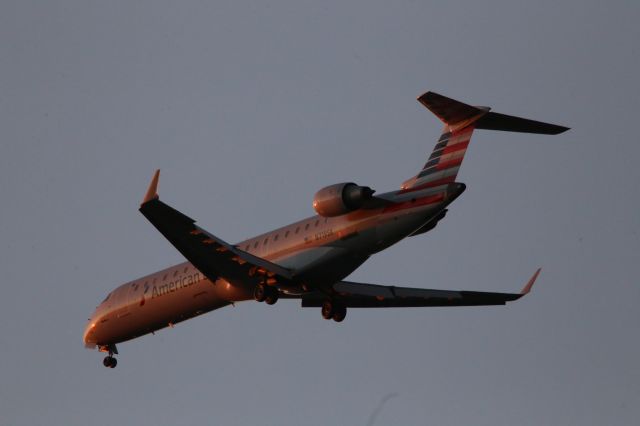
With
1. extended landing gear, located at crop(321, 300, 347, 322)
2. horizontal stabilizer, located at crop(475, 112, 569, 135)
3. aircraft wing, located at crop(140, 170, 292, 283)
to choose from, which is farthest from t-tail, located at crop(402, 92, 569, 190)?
extended landing gear, located at crop(321, 300, 347, 322)

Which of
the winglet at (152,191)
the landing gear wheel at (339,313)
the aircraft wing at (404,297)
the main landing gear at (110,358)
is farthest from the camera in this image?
the main landing gear at (110,358)

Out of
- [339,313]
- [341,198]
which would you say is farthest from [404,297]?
[341,198]

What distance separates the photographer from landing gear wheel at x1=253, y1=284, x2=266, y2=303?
40125 mm

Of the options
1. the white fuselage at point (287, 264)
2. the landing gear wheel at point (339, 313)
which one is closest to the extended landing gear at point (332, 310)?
the landing gear wheel at point (339, 313)

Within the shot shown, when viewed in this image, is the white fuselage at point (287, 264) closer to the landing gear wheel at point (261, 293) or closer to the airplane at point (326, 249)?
the airplane at point (326, 249)

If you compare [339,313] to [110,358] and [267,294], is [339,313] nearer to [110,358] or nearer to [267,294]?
[267,294]

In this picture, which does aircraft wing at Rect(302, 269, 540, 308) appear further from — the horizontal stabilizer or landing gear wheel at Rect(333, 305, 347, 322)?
the horizontal stabilizer

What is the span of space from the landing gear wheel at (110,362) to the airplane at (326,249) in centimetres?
229

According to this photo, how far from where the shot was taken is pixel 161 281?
45.0 m

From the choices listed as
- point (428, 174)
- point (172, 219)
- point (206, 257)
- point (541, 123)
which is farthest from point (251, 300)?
point (541, 123)

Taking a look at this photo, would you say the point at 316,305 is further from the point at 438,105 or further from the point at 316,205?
the point at 438,105

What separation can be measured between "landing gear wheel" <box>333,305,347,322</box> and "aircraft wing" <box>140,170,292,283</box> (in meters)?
3.13

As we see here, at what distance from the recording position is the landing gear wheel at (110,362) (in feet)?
157

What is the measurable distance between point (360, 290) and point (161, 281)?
23.9 ft
